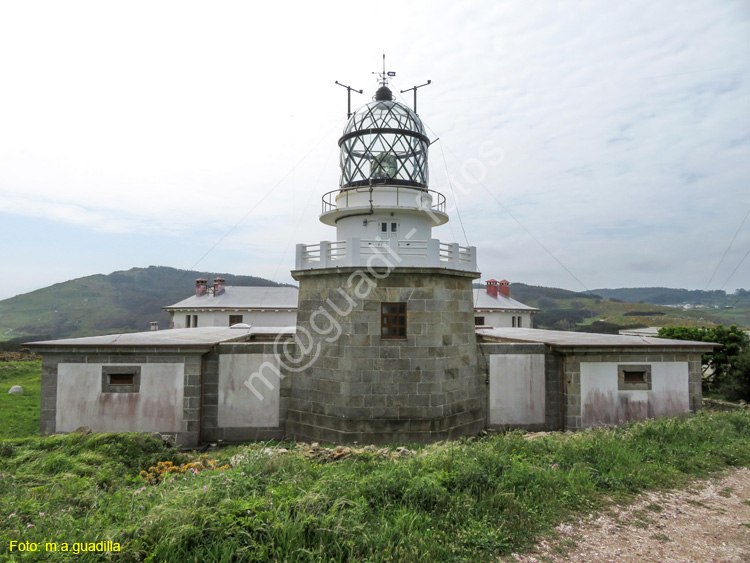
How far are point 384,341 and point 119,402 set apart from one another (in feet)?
24.9

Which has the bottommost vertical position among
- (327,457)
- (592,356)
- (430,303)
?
(327,457)

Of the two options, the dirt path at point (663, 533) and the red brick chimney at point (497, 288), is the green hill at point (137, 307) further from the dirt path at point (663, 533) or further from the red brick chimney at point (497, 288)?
the dirt path at point (663, 533)

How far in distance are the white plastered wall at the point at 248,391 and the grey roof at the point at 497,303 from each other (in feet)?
72.4

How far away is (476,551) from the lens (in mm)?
4637

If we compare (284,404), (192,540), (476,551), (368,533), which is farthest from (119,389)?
(476,551)

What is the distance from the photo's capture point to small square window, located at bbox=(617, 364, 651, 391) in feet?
41.0

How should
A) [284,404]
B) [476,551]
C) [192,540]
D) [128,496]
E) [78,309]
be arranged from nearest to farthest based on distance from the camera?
[192,540] → [476,551] → [128,496] → [284,404] → [78,309]

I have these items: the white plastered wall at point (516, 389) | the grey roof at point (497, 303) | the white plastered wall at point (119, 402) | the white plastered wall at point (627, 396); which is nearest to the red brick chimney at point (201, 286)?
the grey roof at point (497, 303)

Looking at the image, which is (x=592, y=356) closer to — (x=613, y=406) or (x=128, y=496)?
(x=613, y=406)

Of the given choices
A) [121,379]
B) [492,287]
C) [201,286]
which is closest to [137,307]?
[201,286]

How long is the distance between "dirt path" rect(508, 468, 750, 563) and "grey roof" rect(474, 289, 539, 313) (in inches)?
993

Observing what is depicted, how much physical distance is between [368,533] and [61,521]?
3614 mm

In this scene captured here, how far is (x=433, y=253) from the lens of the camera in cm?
1144

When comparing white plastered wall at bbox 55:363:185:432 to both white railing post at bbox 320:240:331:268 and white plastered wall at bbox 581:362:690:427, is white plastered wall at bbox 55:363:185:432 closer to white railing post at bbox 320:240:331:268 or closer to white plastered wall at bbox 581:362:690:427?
white railing post at bbox 320:240:331:268
